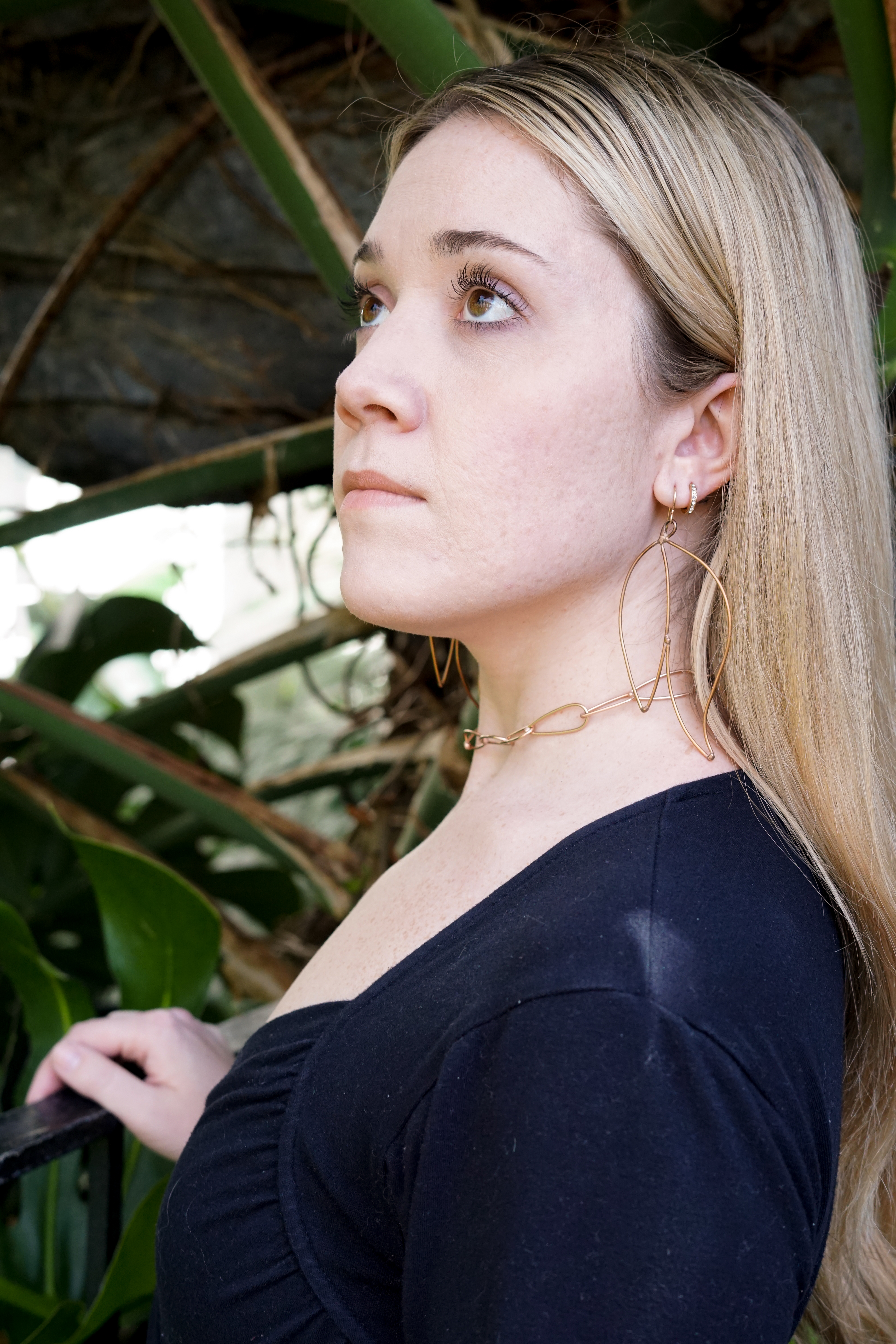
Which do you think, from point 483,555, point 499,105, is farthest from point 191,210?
point 483,555

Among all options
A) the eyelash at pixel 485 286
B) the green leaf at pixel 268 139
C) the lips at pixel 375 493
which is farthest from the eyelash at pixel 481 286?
the green leaf at pixel 268 139

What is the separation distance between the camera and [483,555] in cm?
69

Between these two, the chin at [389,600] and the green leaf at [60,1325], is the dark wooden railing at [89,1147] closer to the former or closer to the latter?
the green leaf at [60,1325]

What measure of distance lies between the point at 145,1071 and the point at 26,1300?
0.20 metres

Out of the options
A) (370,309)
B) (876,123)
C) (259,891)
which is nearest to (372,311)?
(370,309)

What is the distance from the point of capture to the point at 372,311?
848 mm

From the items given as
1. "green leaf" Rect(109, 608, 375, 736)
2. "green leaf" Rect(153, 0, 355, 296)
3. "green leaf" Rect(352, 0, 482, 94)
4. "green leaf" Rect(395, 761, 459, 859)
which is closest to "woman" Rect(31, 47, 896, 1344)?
"green leaf" Rect(352, 0, 482, 94)

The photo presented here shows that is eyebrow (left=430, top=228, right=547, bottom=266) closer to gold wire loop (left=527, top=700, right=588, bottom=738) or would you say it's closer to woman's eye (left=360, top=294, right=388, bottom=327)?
woman's eye (left=360, top=294, right=388, bottom=327)

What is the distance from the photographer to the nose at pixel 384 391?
693 mm

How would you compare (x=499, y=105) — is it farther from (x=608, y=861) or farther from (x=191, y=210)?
(x=191, y=210)

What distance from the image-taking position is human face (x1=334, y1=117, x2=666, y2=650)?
0.68m

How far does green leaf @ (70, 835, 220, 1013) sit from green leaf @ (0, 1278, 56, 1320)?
238 mm

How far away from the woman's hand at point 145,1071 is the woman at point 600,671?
165mm

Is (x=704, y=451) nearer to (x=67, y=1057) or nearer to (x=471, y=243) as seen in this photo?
(x=471, y=243)
